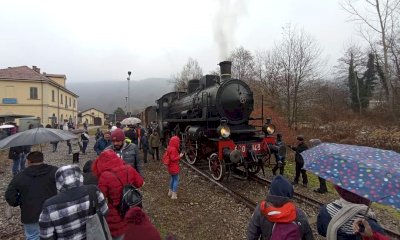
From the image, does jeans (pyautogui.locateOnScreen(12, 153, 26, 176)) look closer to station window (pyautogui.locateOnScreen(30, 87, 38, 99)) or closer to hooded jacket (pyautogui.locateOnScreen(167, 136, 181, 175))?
hooded jacket (pyautogui.locateOnScreen(167, 136, 181, 175))

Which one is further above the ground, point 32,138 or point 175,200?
point 32,138

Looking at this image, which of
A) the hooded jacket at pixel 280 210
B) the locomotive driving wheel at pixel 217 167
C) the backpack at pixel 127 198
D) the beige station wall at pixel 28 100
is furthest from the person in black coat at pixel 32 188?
the beige station wall at pixel 28 100

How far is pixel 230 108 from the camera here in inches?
341

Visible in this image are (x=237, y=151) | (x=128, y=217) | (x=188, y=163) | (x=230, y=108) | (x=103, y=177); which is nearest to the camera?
(x=128, y=217)

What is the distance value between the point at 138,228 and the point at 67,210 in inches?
38.5

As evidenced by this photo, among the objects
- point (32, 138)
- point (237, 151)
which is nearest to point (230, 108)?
point (237, 151)

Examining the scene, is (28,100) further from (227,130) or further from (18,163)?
(227,130)

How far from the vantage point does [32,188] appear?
3.34 m

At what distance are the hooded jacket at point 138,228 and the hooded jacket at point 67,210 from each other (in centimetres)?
88

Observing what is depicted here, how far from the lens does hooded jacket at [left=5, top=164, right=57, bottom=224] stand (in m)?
3.29

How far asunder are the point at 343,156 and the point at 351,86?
37.2 metres

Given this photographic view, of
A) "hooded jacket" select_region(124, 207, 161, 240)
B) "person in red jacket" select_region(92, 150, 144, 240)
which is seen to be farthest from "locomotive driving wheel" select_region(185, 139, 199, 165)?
"hooded jacket" select_region(124, 207, 161, 240)

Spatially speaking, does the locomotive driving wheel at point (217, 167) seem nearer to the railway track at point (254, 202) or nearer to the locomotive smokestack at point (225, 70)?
the railway track at point (254, 202)

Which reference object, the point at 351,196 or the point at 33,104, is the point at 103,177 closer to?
the point at 351,196
